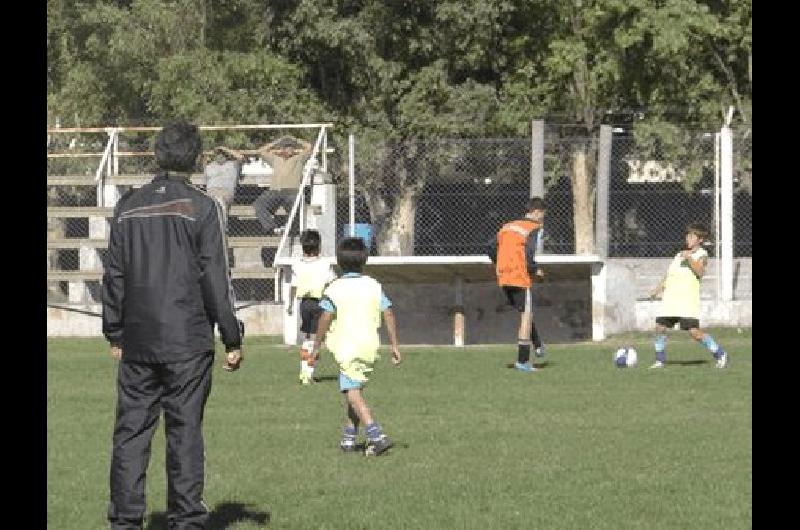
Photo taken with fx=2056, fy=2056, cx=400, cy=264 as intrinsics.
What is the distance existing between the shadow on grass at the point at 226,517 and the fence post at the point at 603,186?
1878 cm

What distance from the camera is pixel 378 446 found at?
561 inches

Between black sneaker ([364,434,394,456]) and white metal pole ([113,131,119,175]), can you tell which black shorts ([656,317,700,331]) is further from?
white metal pole ([113,131,119,175])

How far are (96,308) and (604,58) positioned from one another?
1137 centimetres

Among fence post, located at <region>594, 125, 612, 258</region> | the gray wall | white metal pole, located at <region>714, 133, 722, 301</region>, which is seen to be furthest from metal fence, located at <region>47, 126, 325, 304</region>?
white metal pole, located at <region>714, 133, 722, 301</region>

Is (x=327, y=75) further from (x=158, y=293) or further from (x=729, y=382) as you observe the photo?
(x=158, y=293)

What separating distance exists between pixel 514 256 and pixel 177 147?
1506 centimetres

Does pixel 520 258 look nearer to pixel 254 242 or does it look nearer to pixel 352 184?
pixel 352 184

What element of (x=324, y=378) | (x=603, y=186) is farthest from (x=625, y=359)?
(x=603, y=186)

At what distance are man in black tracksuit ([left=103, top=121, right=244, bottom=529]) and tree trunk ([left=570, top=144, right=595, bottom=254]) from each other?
2089 cm

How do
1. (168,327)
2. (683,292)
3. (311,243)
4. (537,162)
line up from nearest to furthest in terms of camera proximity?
(168,327) < (311,243) < (683,292) < (537,162)

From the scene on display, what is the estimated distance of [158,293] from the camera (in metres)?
10.0

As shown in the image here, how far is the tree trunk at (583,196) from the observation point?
31.3m

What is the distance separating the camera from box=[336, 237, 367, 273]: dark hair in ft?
47.8
